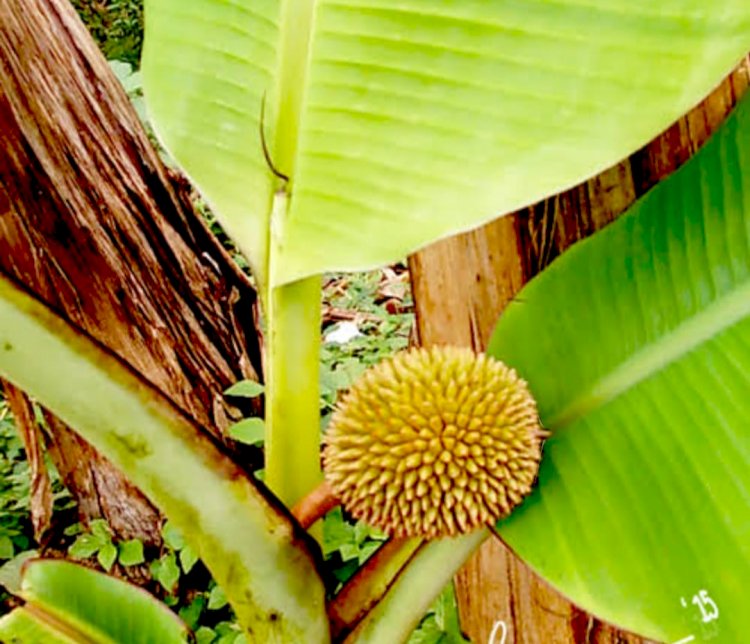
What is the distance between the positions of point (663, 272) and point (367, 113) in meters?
0.17

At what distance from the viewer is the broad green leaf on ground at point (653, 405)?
41 cm

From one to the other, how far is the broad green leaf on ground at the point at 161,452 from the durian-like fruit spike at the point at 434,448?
0.05 meters

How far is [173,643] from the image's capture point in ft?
1.97

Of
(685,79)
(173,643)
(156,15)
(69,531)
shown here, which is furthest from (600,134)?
(69,531)

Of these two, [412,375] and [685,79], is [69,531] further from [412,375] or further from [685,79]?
[685,79]

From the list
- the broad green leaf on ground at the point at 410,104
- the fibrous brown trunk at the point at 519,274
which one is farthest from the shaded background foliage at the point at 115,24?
the broad green leaf on ground at the point at 410,104

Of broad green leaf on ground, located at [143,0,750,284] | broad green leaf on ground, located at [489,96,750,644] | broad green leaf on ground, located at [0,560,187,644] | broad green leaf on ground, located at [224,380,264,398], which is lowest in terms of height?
broad green leaf on ground, located at [224,380,264,398]

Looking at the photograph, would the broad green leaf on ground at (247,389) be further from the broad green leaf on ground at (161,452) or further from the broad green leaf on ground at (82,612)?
the broad green leaf on ground at (161,452)

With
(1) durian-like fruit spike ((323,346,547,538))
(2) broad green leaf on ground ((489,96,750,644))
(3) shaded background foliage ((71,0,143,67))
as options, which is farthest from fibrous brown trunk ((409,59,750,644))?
(3) shaded background foliage ((71,0,143,67))

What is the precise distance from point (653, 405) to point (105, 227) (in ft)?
2.12

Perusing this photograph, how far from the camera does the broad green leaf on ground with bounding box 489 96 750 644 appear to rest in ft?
1.34

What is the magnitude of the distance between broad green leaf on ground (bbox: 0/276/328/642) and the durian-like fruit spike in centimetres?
5

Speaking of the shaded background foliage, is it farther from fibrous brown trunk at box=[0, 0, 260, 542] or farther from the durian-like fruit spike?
the durian-like fruit spike

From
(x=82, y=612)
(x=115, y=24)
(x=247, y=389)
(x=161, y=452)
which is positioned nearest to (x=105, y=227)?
(x=247, y=389)
